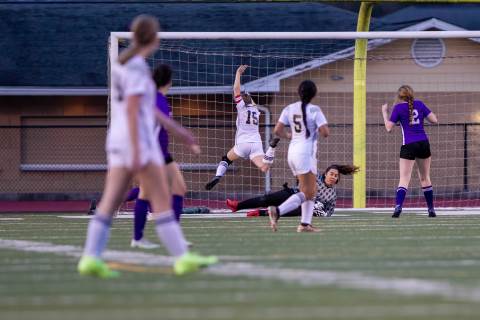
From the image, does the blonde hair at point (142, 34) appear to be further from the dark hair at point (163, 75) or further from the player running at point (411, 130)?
the player running at point (411, 130)

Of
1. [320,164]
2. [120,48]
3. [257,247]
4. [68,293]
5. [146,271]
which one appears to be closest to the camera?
[68,293]

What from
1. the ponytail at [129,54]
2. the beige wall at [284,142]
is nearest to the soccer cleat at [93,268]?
the ponytail at [129,54]

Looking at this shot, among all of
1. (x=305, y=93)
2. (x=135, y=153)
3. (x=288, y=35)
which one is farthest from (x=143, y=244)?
(x=288, y=35)

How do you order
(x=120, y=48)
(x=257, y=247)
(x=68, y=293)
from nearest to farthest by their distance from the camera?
1. (x=68, y=293)
2. (x=257, y=247)
3. (x=120, y=48)

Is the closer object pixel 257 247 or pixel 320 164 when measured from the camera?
pixel 257 247

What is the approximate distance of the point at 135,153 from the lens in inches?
360

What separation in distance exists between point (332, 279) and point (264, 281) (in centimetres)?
52

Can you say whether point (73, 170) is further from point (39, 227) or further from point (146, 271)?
point (146, 271)

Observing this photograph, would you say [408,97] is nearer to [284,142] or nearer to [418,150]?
[418,150]

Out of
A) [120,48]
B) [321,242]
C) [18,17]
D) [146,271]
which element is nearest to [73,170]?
[18,17]

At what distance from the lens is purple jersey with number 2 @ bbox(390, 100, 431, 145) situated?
18.3 metres

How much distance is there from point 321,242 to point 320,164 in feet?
45.7

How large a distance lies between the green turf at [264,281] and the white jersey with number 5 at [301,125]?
3.28 feet

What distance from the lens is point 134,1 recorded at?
3195 centimetres
